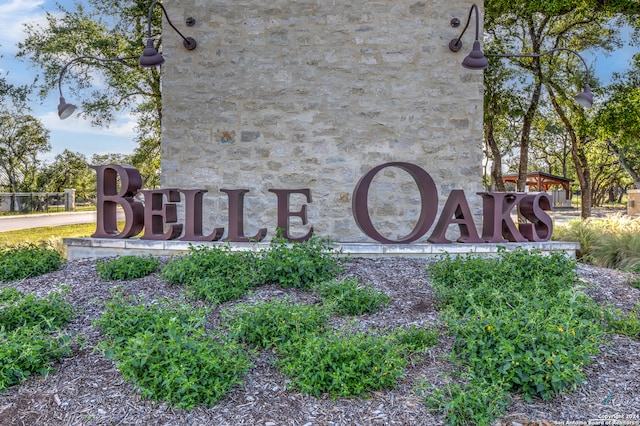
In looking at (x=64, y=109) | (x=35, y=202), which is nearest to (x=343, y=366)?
(x=64, y=109)

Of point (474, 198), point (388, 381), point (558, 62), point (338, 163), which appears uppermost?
point (558, 62)

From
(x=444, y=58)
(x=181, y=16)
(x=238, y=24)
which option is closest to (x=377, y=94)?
(x=444, y=58)

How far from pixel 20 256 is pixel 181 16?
4012 millimetres

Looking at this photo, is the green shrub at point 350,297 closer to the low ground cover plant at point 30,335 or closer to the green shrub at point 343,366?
the green shrub at point 343,366

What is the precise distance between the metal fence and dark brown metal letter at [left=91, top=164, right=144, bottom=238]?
1868 centimetres

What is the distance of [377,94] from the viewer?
251 inches

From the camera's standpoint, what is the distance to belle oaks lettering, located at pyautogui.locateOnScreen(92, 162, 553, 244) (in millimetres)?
5645

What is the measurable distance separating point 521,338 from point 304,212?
11.2 ft

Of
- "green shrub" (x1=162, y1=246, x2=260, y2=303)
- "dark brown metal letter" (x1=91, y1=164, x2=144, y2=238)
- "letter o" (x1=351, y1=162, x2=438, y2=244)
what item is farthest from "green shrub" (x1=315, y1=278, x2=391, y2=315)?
"dark brown metal letter" (x1=91, y1=164, x2=144, y2=238)

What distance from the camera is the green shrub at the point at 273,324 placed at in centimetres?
304

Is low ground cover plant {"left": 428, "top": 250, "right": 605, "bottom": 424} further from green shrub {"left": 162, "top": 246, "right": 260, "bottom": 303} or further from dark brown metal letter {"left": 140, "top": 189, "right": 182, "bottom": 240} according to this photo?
dark brown metal letter {"left": 140, "top": 189, "right": 182, "bottom": 240}

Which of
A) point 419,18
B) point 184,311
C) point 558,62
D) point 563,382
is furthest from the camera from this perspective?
point 558,62

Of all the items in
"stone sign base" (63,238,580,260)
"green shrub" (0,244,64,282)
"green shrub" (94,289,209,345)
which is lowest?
"green shrub" (94,289,209,345)

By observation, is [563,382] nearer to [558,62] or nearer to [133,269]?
[133,269]
